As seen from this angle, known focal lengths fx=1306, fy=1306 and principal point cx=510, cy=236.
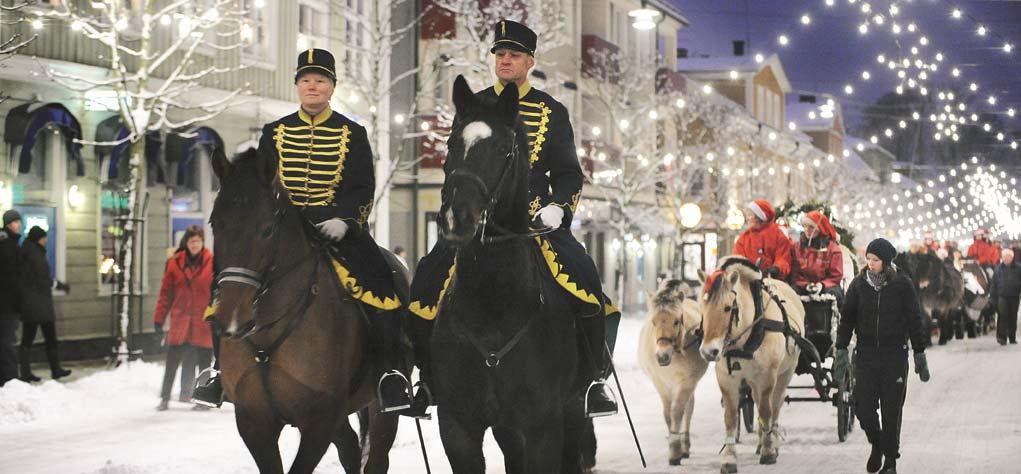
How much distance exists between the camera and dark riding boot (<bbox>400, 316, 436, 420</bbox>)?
712 centimetres

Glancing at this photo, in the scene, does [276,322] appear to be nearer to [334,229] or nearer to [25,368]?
[334,229]

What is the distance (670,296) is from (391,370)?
578cm

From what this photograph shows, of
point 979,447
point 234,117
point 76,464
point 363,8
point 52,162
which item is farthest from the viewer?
point 363,8

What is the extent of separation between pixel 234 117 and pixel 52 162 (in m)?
5.20

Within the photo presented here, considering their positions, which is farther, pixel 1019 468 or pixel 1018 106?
pixel 1018 106

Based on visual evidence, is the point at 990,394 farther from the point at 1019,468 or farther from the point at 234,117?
the point at 234,117

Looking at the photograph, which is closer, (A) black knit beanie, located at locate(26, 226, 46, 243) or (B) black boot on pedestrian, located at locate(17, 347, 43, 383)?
(B) black boot on pedestrian, located at locate(17, 347, 43, 383)

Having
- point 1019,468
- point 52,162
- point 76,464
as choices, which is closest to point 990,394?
point 1019,468

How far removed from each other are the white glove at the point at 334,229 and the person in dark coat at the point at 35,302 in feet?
38.2

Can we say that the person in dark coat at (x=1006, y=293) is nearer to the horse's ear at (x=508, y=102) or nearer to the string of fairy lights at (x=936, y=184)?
the string of fairy lights at (x=936, y=184)

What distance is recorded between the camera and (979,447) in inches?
549

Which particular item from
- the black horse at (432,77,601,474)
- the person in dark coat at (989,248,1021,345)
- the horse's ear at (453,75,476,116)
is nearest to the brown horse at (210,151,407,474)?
the black horse at (432,77,601,474)

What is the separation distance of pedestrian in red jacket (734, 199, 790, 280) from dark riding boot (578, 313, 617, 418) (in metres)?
7.82

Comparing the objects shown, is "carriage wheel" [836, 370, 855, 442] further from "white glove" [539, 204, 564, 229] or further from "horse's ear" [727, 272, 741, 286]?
"white glove" [539, 204, 564, 229]
